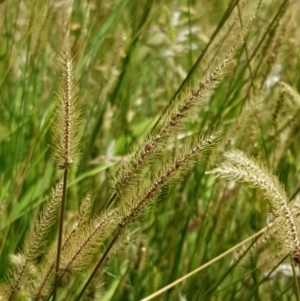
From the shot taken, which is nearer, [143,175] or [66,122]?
[66,122]

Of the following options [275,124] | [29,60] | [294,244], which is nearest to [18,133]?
[29,60]

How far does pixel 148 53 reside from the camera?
190cm

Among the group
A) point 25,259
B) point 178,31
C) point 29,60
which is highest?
point 178,31

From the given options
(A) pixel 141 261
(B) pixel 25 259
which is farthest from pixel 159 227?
(B) pixel 25 259

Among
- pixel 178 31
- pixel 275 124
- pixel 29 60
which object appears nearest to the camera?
pixel 275 124

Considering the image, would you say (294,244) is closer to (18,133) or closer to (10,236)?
(10,236)

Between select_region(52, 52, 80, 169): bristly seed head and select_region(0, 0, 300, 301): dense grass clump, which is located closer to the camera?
select_region(52, 52, 80, 169): bristly seed head

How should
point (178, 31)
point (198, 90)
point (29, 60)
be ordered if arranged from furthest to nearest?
point (178, 31)
point (29, 60)
point (198, 90)

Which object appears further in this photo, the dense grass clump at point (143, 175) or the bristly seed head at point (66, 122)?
the dense grass clump at point (143, 175)

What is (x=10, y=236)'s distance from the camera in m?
1.19

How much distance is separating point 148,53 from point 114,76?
1.58 feet

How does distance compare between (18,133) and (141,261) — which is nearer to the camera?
(141,261)

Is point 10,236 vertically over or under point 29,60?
under

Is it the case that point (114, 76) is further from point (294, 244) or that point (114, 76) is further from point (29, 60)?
point (294, 244)
